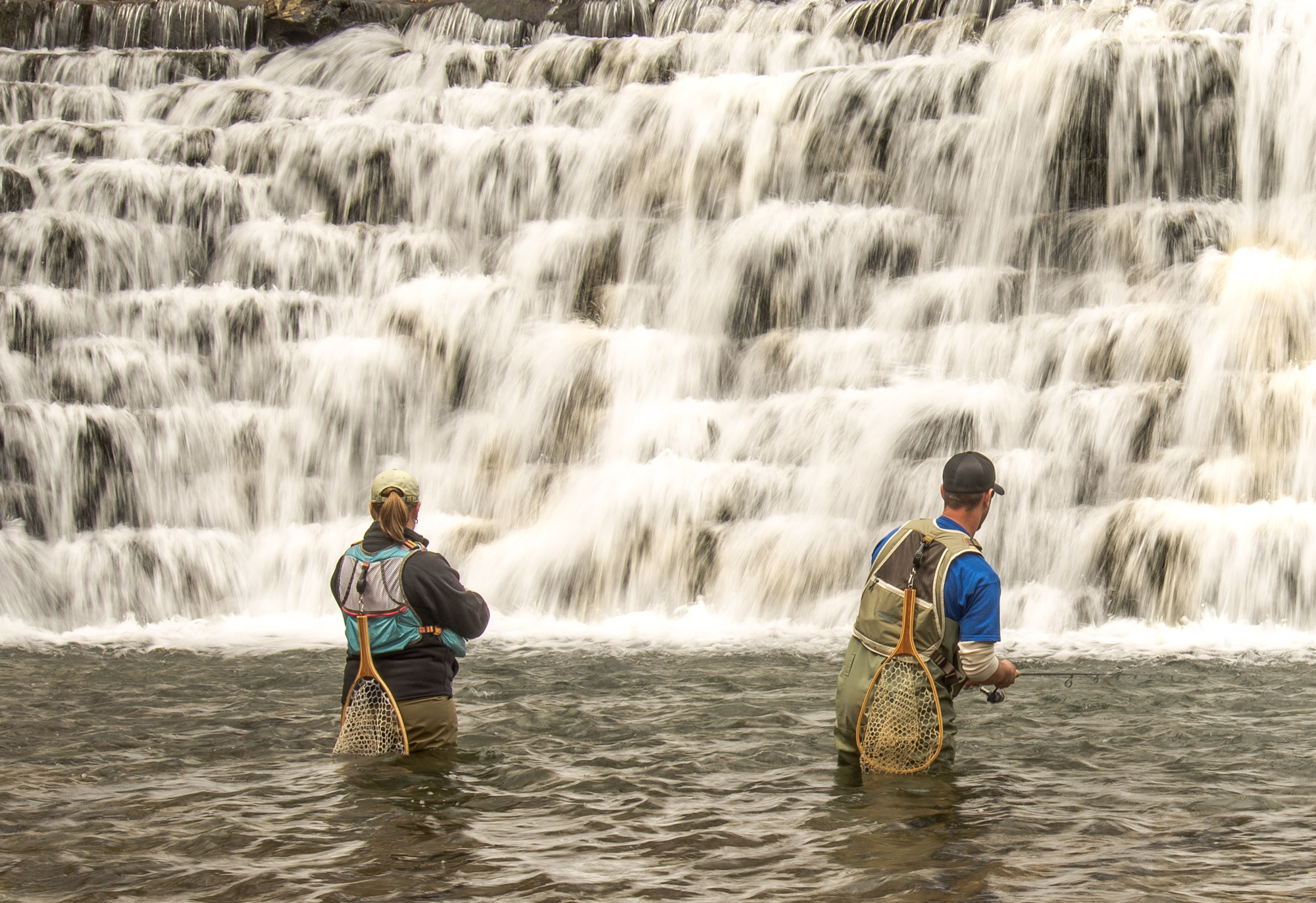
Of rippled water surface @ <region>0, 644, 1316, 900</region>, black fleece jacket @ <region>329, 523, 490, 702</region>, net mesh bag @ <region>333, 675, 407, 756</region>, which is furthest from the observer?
net mesh bag @ <region>333, 675, 407, 756</region>

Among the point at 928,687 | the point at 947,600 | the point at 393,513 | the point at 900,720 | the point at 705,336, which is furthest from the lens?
the point at 705,336

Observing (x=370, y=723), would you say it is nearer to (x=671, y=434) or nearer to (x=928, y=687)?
(x=928, y=687)

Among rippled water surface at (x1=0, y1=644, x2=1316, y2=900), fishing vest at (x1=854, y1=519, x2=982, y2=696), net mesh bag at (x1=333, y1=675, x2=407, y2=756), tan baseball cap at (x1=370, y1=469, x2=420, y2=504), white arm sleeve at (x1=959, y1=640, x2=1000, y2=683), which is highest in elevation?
tan baseball cap at (x1=370, y1=469, x2=420, y2=504)

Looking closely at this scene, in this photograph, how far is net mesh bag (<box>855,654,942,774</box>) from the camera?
6.15 meters

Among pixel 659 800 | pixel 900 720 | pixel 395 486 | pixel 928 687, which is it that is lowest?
pixel 659 800

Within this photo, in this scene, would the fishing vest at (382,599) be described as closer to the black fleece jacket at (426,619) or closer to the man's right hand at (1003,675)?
the black fleece jacket at (426,619)

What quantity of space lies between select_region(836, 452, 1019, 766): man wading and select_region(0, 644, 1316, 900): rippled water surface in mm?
676

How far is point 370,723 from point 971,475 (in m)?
3.22

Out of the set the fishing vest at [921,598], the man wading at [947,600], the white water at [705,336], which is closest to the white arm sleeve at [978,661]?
the man wading at [947,600]

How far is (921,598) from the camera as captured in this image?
6109mm

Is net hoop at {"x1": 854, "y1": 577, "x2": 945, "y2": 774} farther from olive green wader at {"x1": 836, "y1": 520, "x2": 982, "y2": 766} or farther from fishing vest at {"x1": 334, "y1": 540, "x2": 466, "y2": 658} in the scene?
fishing vest at {"x1": 334, "y1": 540, "x2": 466, "y2": 658}

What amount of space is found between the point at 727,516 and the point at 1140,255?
589 cm

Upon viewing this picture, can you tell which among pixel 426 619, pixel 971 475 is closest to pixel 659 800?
pixel 426 619

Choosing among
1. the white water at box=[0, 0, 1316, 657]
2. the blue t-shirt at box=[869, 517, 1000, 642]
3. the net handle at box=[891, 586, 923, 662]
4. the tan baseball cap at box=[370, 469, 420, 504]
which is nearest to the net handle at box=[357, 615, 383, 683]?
the tan baseball cap at box=[370, 469, 420, 504]
